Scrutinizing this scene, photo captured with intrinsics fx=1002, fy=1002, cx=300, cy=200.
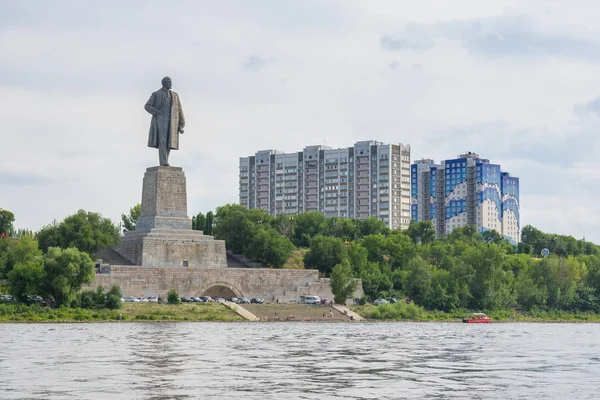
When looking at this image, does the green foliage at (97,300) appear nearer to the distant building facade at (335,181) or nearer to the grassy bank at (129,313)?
the grassy bank at (129,313)

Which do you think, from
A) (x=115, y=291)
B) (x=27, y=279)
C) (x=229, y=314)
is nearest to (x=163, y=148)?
(x=115, y=291)

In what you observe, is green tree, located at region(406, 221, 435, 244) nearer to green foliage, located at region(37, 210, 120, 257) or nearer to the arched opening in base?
the arched opening in base

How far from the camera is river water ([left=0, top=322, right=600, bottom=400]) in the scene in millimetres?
24844

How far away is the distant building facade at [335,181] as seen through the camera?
137125 mm

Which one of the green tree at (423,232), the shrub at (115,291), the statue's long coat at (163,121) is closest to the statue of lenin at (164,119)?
the statue's long coat at (163,121)

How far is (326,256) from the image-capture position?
85562 mm

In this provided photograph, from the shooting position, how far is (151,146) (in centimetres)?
7231


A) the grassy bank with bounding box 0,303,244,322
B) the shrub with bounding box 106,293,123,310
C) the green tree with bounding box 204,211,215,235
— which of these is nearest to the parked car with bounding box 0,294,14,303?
the grassy bank with bounding box 0,303,244,322

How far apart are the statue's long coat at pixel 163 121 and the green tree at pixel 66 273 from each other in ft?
44.9

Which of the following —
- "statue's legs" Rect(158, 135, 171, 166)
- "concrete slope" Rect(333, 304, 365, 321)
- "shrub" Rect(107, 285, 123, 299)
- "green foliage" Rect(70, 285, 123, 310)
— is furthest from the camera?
"statue's legs" Rect(158, 135, 171, 166)

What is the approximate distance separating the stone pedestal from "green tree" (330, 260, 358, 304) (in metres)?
9.18

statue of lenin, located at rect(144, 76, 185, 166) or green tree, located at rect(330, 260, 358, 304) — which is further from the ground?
statue of lenin, located at rect(144, 76, 185, 166)

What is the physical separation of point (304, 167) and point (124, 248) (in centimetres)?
7297

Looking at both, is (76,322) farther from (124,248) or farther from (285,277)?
(285,277)
